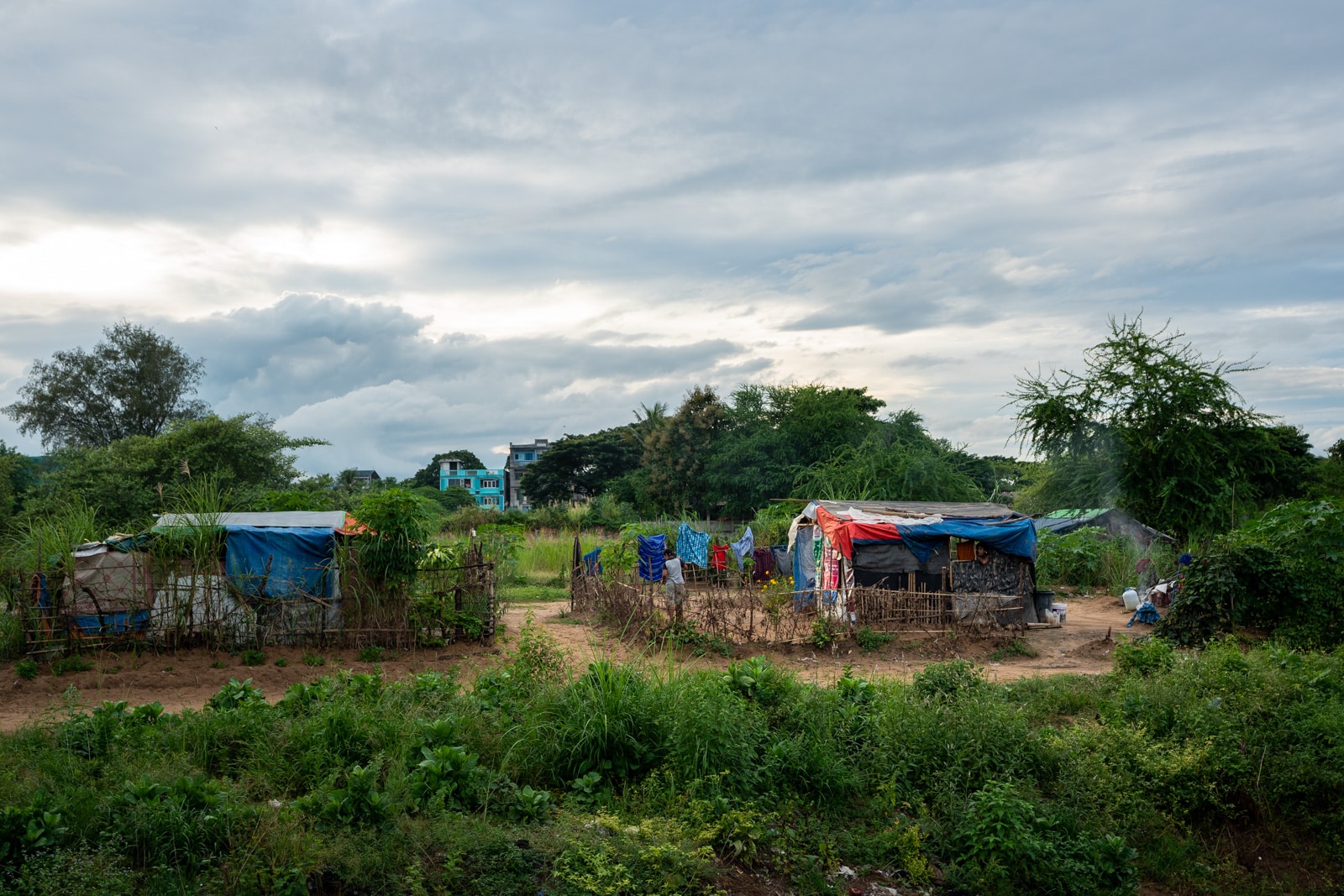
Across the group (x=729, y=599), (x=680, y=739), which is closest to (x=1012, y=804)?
(x=680, y=739)

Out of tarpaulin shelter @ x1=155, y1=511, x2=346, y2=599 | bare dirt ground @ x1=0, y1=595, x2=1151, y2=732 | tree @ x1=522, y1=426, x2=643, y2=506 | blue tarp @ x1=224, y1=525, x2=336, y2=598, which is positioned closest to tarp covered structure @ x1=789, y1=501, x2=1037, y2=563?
bare dirt ground @ x1=0, y1=595, x2=1151, y2=732

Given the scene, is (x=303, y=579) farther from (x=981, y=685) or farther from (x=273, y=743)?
(x=981, y=685)

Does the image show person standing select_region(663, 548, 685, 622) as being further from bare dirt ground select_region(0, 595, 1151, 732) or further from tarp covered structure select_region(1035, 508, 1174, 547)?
tarp covered structure select_region(1035, 508, 1174, 547)

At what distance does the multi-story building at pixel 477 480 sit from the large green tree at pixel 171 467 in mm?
47867

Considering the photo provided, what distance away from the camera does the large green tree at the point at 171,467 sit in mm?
20266

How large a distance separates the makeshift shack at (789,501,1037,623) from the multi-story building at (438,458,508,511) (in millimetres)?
62068

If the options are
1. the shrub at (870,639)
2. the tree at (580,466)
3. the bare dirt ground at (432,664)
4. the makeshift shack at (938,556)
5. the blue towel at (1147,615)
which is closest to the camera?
the bare dirt ground at (432,664)

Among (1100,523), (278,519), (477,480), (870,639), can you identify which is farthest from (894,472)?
(477,480)

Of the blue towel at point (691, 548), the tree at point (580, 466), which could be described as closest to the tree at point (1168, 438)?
the blue towel at point (691, 548)

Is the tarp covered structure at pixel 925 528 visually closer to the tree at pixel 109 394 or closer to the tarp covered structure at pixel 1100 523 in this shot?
the tarp covered structure at pixel 1100 523

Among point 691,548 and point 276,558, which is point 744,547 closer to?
point 691,548

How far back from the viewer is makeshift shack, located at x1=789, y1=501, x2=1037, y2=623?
14.7 m

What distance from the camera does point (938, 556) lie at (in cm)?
1509

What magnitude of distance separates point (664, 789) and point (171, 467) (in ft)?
71.4
